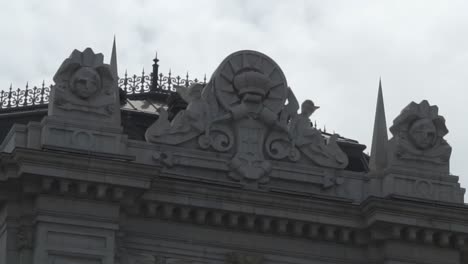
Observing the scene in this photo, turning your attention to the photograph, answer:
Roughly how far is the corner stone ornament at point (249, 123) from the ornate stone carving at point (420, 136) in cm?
159

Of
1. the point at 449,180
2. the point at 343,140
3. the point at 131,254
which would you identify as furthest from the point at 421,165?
the point at 131,254

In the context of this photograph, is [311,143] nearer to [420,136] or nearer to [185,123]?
[420,136]

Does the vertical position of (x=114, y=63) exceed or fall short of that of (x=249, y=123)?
it exceeds it

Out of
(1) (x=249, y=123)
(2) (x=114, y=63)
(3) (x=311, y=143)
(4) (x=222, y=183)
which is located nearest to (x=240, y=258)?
(4) (x=222, y=183)

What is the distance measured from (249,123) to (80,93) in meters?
4.71

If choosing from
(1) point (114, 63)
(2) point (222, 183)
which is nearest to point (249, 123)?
(2) point (222, 183)

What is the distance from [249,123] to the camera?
44.4 m

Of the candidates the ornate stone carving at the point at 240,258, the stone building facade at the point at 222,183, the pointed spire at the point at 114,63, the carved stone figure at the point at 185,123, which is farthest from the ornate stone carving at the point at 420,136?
the pointed spire at the point at 114,63

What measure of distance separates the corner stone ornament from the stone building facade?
0.04 meters

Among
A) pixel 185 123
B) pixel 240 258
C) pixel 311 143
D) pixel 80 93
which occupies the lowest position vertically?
pixel 240 258

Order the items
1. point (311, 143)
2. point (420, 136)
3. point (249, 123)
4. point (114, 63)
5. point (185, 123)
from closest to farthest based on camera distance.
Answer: point (114, 63) → point (185, 123) → point (249, 123) → point (311, 143) → point (420, 136)

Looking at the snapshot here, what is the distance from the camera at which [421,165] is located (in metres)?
45.4

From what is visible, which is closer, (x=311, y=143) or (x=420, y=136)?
(x=311, y=143)

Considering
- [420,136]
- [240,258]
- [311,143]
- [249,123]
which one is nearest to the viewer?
[240,258]
